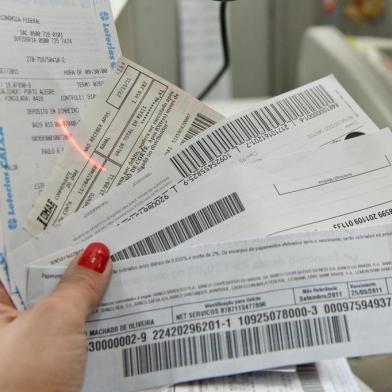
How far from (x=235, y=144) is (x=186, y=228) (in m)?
0.08

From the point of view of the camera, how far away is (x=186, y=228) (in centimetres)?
37

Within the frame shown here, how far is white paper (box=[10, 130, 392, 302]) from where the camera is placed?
36cm

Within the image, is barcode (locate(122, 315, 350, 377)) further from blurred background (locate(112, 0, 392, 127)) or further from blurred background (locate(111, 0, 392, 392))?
blurred background (locate(112, 0, 392, 127))

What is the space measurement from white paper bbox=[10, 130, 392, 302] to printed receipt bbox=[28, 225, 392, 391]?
1cm

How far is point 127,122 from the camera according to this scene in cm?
39

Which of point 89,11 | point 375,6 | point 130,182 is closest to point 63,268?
point 130,182

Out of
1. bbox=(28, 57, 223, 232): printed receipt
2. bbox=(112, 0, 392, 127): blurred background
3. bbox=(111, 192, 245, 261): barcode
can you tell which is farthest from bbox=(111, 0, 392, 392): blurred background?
bbox=(111, 192, 245, 261): barcode

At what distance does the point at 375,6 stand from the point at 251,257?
116 centimetres

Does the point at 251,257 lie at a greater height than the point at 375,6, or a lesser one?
lesser

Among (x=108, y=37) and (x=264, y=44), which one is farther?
Answer: (x=264, y=44)

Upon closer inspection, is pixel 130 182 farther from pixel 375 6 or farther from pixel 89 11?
pixel 375 6

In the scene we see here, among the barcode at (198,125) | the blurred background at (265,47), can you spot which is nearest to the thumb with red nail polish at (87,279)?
the barcode at (198,125)

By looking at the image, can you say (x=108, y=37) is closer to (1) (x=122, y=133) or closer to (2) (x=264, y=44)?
(1) (x=122, y=133)

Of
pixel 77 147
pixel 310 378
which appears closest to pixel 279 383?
pixel 310 378
